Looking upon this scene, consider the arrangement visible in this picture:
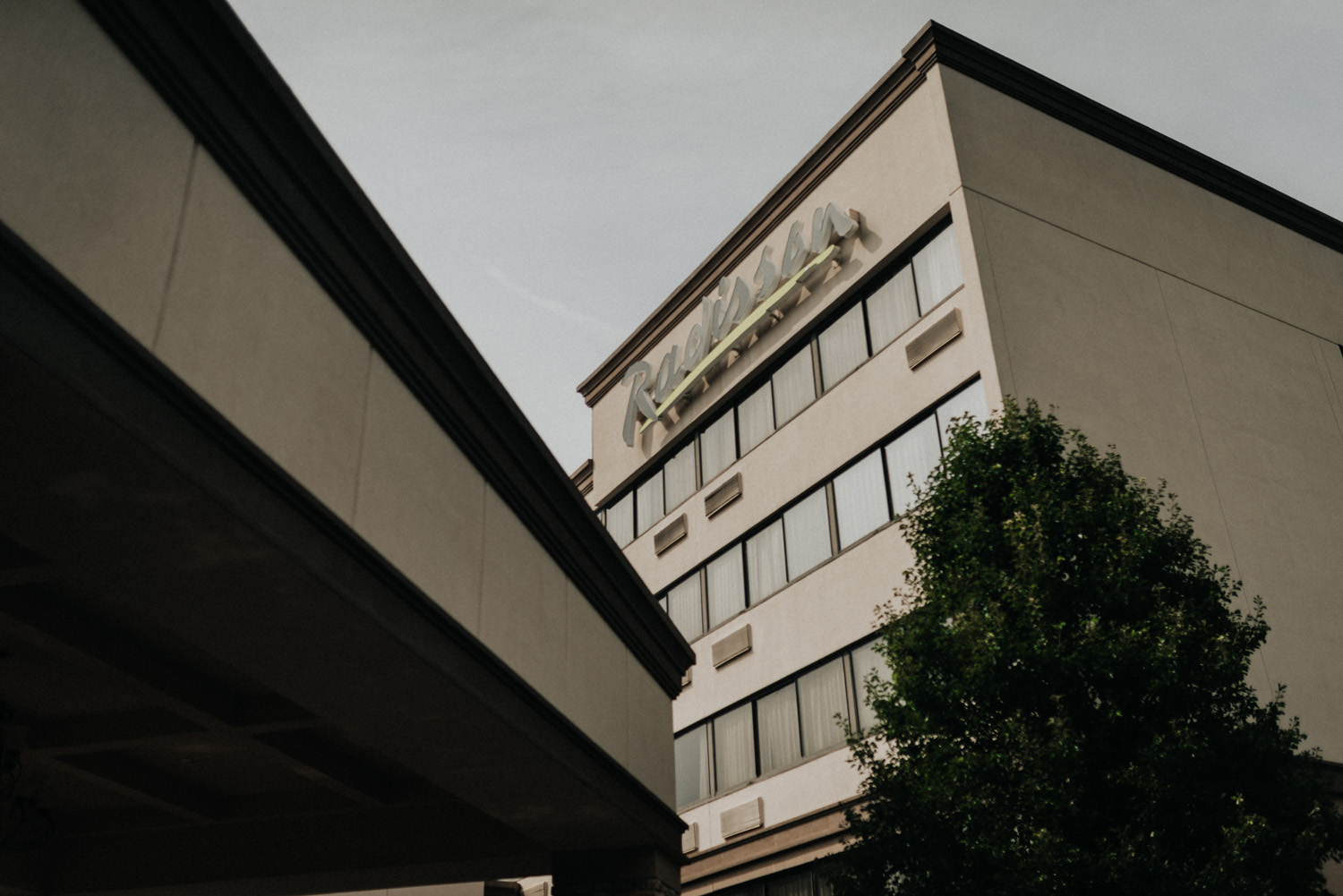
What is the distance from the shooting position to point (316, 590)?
24.2 ft

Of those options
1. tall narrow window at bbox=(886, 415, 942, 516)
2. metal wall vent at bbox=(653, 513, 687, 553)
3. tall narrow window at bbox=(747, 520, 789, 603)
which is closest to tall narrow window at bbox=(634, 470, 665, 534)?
metal wall vent at bbox=(653, 513, 687, 553)

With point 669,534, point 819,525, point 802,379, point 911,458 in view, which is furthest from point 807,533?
point 669,534

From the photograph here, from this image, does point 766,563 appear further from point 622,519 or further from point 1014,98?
point 1014,98

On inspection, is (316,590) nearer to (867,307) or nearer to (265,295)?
(265,295)

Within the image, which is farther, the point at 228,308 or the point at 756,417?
the point at 756,417

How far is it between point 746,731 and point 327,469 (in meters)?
16.9

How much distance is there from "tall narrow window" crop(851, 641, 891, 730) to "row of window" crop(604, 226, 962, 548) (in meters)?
5.69

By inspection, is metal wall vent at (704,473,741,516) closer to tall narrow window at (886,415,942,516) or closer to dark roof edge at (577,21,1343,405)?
tall narrow window at (886,415,942,516)

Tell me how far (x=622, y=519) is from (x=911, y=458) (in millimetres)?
11571

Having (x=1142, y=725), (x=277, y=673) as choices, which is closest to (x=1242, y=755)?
(x=1142, y=725)

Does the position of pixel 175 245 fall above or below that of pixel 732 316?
below

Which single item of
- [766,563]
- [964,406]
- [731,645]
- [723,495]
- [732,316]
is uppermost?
[732,316]

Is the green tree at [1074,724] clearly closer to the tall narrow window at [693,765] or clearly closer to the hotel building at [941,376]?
the hotel building at [941,376]

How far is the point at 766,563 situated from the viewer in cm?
2408
